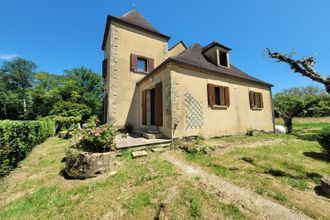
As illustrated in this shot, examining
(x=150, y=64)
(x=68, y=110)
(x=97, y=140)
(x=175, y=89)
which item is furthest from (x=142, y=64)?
(x=68, y=110)

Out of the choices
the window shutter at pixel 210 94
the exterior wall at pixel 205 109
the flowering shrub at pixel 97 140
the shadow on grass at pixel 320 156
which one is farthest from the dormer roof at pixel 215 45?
the flowering shrub at pixel 97 140

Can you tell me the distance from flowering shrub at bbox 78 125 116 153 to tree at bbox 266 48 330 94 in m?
5.13

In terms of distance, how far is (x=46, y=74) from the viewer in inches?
832

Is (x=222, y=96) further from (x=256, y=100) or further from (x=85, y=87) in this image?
(x=85, y=87)

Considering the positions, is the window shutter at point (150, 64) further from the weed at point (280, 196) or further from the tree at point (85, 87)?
the tree at point (85, 87)

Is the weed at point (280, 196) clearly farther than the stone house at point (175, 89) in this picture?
No

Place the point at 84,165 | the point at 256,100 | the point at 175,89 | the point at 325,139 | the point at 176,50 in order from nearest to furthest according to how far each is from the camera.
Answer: the point at 84,165, the point at 325,139, the point at 175,89, the point at 256,100, the point at 176,50

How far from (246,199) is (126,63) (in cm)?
909

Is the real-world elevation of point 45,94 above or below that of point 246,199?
above

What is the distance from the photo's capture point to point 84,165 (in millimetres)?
3385

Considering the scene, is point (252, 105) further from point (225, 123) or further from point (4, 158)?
point (4, 158)

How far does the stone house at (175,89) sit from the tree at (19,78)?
78.2ft

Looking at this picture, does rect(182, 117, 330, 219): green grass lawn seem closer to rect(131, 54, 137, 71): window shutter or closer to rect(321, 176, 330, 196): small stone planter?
rect(321, 176, 330, 196): small stone planter

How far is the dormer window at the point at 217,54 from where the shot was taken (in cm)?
884
